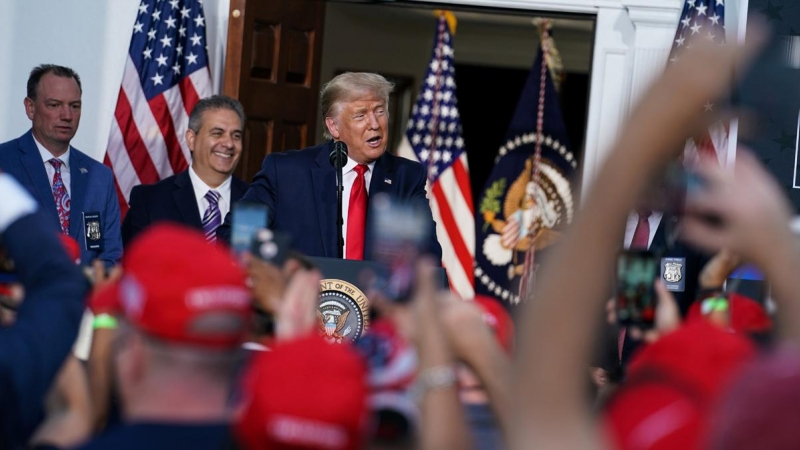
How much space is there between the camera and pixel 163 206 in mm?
5520

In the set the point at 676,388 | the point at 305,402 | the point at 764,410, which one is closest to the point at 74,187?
the point at 305,402

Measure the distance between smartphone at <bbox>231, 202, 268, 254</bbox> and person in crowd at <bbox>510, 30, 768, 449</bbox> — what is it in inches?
44.9

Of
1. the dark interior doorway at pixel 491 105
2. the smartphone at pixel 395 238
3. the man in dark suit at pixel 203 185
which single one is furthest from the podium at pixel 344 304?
the dark interior doorway at pixel 491 105

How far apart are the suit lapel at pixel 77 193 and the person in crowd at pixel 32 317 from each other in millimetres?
3280

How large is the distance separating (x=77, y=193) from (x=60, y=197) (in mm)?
86

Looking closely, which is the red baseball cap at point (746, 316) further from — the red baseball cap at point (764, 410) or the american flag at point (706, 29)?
the american flag at point (706, 29)

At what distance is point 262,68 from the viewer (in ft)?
23.5

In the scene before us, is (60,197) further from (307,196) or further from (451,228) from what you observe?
(451,228)

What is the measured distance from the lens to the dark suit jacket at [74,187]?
218 inches

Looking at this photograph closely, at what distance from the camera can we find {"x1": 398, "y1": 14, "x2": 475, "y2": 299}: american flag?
785cm

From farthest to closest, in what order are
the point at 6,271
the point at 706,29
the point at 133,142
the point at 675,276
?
the point at 133,142 < the point at 706,29 < the point at 675,276 < the point at 6,271

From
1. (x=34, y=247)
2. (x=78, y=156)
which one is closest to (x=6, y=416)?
(x=34, y=247)

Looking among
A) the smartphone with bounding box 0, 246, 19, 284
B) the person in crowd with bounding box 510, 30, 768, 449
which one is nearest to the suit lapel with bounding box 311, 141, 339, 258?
the smartphone with bounding box 0, 246, 19, 284

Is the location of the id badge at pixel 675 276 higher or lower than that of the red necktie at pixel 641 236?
lower
